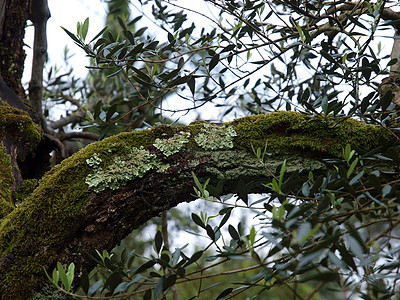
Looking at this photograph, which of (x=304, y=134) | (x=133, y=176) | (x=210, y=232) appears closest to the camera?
(x=210, y=232)

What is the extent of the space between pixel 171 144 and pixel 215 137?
0.19 meters

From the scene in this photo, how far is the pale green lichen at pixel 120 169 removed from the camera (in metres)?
1.44

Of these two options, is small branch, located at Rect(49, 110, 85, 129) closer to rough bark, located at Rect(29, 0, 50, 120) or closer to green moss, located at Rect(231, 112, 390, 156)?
rough bark, located at Rect(29, 0, 50, 120)

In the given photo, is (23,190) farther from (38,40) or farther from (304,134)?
(304,134)

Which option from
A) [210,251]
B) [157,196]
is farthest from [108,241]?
[210,251]

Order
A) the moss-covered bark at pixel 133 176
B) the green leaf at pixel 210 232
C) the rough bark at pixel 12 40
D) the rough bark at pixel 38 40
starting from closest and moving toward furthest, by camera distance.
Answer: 1. the green leaf at pixel 210 232
2. the moss-covered bark at pixel 133 176
3. the rough bark at pixel 12 40
4. the rough bark at pixel 38 40

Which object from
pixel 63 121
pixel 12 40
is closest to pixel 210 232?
pixel 12 40

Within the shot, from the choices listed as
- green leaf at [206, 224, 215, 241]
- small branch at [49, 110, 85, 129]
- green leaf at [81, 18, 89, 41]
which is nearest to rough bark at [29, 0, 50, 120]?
small branch at [49, 110, 85, 129]

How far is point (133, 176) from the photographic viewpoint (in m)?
1.46

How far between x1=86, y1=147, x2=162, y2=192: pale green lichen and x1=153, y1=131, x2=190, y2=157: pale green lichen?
48 millimetres

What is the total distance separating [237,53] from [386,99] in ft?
2.52

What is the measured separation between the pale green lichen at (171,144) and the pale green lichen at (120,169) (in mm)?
48

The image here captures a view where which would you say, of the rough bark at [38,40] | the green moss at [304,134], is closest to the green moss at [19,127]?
the rough bark at [38,40]

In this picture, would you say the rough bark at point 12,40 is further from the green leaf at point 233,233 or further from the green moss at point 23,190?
the green leaf at point 233,233
